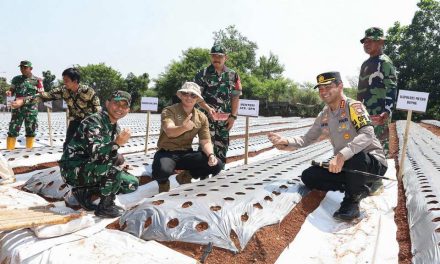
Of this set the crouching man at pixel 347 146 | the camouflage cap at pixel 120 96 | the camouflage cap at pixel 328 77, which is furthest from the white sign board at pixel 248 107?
the camouflage cap at pixel 120 96

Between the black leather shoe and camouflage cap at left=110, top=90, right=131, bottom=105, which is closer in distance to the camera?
camouflage cap at left=110, top=90, right=131, bottom=105

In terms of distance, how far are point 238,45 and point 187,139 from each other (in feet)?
159

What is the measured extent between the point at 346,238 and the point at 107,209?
1738 millimetres

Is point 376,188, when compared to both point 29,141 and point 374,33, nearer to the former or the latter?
point 374,33

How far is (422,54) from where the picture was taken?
2530 centimetres

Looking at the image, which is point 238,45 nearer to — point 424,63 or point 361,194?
point 424,63

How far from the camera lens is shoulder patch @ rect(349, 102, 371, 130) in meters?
2.83

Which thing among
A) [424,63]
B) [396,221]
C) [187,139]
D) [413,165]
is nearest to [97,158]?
[187,139]

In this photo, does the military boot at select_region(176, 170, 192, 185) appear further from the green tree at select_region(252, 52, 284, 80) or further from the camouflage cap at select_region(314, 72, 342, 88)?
the green tree at select_region(252, 52, 284, 80)

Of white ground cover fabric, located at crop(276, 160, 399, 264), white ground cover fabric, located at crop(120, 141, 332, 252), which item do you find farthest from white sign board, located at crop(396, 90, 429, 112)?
white ground cover fabric, located at crop(120, 141, 332, 252)

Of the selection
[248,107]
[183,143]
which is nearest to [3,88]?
[248,107]

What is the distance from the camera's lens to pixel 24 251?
2.05 meters

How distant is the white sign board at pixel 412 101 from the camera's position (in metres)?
4.16

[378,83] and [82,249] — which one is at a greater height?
[378,83]
